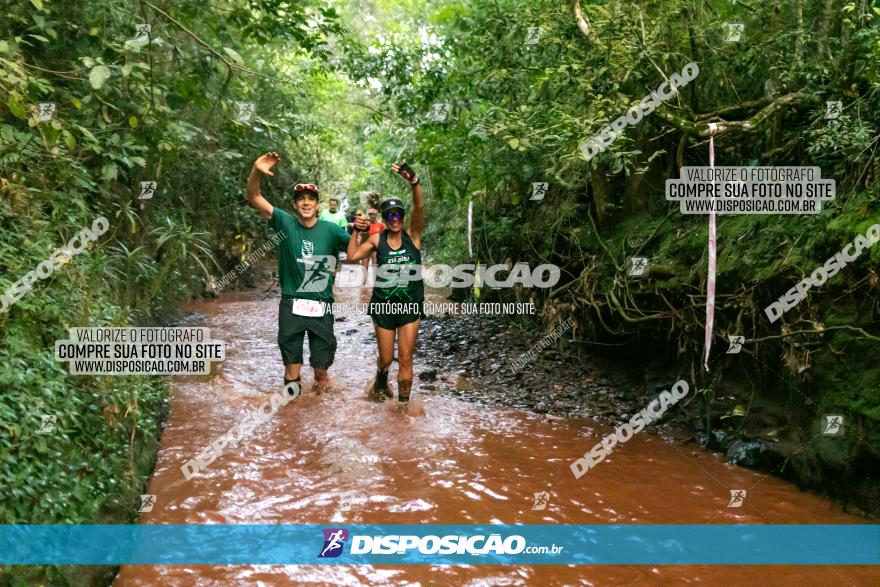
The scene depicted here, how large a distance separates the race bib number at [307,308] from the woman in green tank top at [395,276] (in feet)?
1.83

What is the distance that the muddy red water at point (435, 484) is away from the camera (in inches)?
152

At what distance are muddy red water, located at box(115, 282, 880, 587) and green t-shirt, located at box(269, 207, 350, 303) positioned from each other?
1.25 metres

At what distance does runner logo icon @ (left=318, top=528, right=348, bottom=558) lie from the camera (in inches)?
158

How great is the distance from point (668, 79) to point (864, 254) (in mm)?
2901

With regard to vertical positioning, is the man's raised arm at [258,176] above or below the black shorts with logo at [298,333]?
above

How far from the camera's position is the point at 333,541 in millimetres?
4113

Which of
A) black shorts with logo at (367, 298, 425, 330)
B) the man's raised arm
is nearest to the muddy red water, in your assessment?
black shorts with logo at (367, 298, 425, 330)

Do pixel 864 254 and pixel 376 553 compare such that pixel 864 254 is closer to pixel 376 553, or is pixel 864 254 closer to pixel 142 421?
pixel 376 553

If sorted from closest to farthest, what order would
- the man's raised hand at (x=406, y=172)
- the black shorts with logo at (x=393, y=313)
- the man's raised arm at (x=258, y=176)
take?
1. the man's raised arm at (x=258, y=176)
2. the man's raised hand at (x=406, y=172)
3. the black shorts with logo at (x=393, y=313)

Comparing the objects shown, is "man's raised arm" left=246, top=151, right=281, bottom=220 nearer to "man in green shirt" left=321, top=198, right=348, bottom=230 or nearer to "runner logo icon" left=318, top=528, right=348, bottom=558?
"runner logo icon" left=318, top=528, right=348, bottom=558

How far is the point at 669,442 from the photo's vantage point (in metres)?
6.14

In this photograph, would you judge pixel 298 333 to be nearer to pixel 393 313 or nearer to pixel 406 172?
pixel 393 313

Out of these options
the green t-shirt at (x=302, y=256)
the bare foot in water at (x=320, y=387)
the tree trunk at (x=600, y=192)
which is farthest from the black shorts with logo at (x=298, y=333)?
the tree trunk at (x=600, y=192)

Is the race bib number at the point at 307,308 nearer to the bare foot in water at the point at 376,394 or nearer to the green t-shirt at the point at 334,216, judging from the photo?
the bare foot in water at the point at 376,394
